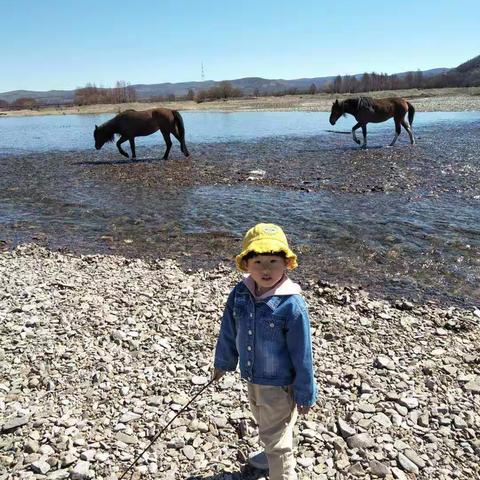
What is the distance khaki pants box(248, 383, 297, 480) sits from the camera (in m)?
3.08

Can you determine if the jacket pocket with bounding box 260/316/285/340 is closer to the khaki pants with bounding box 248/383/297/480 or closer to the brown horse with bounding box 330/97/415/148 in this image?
the khaki pants with bounding box 248/383/297/480

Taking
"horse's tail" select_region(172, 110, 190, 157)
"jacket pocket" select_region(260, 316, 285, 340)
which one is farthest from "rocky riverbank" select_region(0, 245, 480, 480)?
"horse's tail" select_region(172, 110, 190, 157)

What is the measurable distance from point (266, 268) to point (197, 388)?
6.63ft

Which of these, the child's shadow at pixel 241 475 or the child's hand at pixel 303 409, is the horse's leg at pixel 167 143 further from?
the child's hand at pixel 303 409

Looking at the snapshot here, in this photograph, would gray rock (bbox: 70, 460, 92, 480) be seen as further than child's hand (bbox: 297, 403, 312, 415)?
Yes

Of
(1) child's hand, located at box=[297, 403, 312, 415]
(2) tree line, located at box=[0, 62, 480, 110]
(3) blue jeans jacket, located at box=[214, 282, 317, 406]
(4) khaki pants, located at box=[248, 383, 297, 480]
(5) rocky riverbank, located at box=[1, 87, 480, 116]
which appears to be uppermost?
(2) tree line, located at box=[0, 62, 480, 110]

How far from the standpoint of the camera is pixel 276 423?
3.13m

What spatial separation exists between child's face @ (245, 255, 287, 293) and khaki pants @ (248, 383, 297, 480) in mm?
727

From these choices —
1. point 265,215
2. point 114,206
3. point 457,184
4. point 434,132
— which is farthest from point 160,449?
point 434,132

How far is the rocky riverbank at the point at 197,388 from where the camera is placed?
11.6 ft

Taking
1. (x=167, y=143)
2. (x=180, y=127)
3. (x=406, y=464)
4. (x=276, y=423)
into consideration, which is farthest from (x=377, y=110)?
(x=276, y=423)

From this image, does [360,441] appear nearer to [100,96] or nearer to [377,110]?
[377,110]

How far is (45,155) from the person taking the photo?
69.1ft

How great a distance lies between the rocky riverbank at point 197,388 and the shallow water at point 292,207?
135 cm
